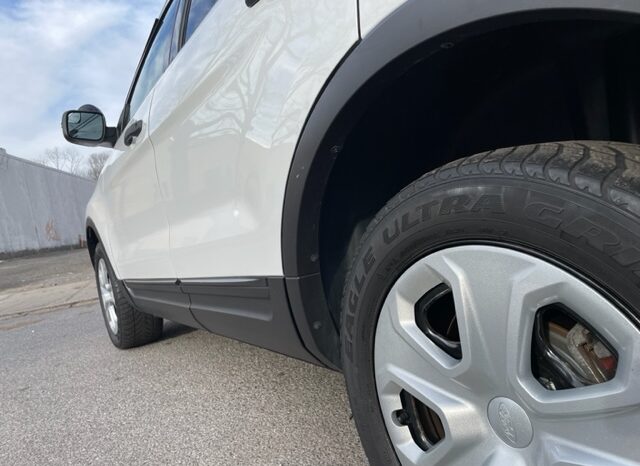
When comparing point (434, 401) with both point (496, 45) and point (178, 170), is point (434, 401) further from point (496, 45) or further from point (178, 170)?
point (178, 170)

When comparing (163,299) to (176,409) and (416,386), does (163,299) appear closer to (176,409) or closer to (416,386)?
(176,409)

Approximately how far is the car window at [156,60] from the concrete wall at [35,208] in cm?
1562

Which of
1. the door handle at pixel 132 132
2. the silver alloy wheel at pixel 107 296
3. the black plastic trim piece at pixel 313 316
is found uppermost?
the door handle at pixel 132 132

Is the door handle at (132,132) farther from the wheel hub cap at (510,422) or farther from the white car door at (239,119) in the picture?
the wheel hub cap at (510,422)

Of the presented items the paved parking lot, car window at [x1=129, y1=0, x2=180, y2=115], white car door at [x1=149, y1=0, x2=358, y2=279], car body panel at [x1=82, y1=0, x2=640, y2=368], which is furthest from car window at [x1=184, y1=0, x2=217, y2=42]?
the paved parking lot

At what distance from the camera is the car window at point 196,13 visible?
6.51ft

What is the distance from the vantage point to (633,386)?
0.77 m

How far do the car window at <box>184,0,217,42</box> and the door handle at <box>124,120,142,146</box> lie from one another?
1.84 ft

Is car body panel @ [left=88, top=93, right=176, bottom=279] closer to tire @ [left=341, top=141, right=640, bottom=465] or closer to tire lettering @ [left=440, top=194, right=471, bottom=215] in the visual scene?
tire @ [left=341, top=141, right=640, bottom=465]

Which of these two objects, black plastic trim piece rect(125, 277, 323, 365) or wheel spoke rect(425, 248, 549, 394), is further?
black plastic trim piece rect(125, 277, 323, 365)

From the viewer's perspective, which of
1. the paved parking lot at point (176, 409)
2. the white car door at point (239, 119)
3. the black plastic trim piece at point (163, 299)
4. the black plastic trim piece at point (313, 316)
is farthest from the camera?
the black plastic trim piece at point (163, 299)

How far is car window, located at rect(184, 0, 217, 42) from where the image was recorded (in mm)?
1983

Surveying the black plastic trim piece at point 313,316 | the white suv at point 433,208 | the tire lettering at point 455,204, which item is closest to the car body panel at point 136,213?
the white suv at point 433,208

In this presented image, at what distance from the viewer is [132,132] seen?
2.55 metres
